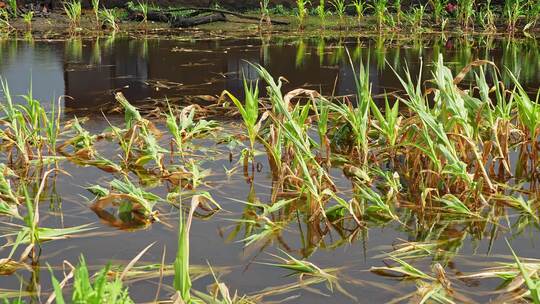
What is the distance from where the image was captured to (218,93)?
5.65 m

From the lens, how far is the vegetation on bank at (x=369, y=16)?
11484 millimetres

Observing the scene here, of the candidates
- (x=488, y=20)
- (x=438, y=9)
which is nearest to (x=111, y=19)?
(x=438, y=9)

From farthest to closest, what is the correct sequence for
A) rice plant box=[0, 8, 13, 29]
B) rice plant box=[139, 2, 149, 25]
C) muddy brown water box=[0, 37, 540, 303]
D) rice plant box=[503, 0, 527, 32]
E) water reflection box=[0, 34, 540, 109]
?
1. rice plant box=[139, 2, 149, 25]
2. rice plant box=[503, 0, 527, 32]
3. rice plant box=[0, 8, 13, 29]
4. water reflection box=[0, 34, 540, 109]
5. muddy brown water box=[0, 37, 540, 303]

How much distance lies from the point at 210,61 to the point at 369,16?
631 centimetres

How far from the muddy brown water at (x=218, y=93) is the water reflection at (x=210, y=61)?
Answer: 0.04ft

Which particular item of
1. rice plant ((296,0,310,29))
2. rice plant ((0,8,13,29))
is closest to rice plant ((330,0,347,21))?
rice plant ((296,0,310,29))

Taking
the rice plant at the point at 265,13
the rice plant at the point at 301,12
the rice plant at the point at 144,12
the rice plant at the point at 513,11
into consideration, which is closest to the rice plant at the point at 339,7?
the rice plant at the point at 301,12

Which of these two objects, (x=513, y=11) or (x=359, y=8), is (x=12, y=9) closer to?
(x=359, y=8)

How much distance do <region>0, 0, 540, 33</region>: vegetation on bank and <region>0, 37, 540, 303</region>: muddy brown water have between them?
1.13m

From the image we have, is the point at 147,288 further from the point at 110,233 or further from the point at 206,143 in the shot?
the point at 206,143

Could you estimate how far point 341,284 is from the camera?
2.14 metres

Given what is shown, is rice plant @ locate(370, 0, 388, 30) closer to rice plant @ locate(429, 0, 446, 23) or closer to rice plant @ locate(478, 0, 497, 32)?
rice plant @ locate(429, 0, 446, 23)

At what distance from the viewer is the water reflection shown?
19.5ft

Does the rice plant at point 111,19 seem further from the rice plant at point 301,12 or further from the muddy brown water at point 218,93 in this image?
the rice plant at point 301,12
